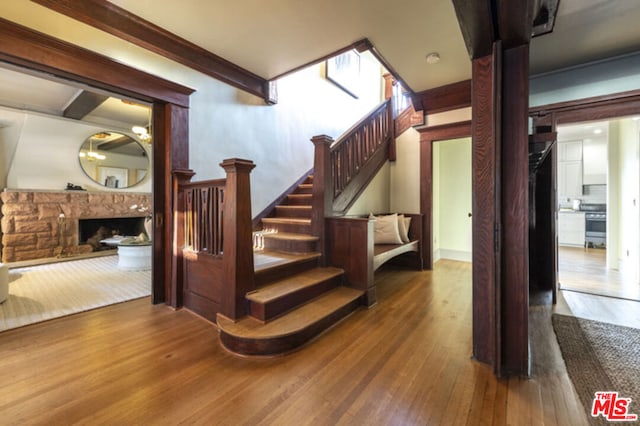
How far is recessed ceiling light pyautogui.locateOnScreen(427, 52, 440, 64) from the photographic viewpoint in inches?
114

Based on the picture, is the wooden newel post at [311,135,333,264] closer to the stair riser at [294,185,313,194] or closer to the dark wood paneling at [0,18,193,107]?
the stair riser at [294,185,313,194]

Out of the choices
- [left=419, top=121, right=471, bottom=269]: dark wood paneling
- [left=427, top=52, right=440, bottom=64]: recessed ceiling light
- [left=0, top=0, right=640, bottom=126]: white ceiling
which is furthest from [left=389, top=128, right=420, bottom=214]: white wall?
[left=427, top=52, right=440, bottom=64]: recessed ceiling light

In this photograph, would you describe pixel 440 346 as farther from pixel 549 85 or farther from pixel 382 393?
pixel 549 85

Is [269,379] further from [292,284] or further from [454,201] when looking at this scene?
[454,201]

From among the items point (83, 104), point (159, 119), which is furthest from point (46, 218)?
point (159, 119)

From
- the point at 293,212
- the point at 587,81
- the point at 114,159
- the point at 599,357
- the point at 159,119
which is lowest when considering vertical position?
the point at 599,357

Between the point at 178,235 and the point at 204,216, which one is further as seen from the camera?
the point at 178,235

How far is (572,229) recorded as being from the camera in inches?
238

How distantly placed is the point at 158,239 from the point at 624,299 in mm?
5010

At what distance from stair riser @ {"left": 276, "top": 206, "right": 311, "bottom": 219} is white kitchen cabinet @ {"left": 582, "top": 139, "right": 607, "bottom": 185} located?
23.4 feet

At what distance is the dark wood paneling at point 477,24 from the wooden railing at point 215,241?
1593mm

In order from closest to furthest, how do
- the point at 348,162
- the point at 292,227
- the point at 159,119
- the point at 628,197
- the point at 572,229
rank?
the point at 159,119 < the point at 292,227 < the point at 348,162 < the point at 628,197 < the point at 572,229

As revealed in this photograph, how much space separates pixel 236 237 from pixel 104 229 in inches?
221

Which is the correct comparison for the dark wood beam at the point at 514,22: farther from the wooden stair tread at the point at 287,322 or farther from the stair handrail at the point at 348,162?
the wooden stair tread at the point at 287,322
